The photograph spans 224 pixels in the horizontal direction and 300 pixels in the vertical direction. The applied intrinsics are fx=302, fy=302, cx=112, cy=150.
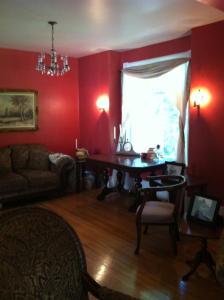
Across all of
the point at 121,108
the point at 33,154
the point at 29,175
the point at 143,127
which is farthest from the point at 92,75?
the point at 29,175

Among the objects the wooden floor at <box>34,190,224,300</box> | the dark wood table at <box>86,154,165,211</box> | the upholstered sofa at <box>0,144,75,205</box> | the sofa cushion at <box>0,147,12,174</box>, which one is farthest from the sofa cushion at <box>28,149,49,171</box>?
the wooden floor at <box>34,190,224,300</box>

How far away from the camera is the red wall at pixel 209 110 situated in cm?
390

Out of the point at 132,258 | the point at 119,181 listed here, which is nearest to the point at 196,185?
the point at 132,258

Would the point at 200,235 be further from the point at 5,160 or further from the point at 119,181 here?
the point at 5,160

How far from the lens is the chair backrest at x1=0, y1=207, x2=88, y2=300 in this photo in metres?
1.40

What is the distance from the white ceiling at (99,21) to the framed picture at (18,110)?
2.81ft

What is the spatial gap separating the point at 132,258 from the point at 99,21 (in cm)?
282

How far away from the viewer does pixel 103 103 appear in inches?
226

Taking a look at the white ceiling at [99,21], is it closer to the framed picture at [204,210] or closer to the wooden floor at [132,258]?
the framed picture at [204,210]

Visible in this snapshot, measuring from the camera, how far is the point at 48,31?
4215 mm

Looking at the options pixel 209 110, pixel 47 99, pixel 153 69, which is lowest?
pixel 209 110

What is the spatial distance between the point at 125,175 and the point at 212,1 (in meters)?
3.39

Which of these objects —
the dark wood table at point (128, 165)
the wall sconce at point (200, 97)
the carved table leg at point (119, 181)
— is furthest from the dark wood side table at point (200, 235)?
the carved table leg at point (119, 181)

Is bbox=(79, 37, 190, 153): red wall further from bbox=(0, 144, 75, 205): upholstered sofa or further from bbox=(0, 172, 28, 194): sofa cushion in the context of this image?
bbox=(0, 172, 28, 194): sofa cushion
